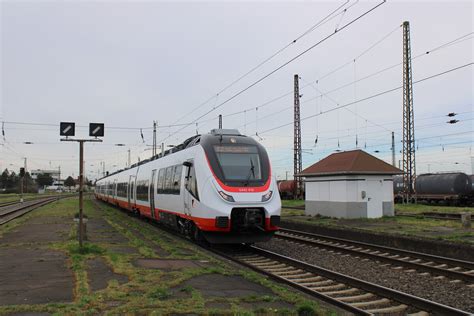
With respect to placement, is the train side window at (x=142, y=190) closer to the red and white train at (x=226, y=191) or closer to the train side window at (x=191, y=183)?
the red and white train at (x=226, y=191)

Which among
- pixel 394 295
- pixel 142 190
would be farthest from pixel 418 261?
pixel 142 190

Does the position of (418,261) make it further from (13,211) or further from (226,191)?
(13,211)

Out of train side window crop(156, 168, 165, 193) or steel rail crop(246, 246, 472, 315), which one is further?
train side window crop(156, 168, 165, 193)

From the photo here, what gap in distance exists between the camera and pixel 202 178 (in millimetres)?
12453

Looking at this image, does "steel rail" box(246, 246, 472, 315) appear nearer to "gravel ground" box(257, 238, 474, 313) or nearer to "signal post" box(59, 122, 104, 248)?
"gravel ground" box(257, 238, 474, 313)

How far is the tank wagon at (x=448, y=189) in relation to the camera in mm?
37344

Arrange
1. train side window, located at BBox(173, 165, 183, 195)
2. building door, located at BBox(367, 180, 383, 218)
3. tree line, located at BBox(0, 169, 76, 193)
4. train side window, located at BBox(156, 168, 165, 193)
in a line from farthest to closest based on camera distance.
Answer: tree line, located at BBox(0, 169, 76, 193)
building door, located at BBox(367, 180, 383, 218)
train side window, located at BBox(156, 168, 165, 193)
train side window, located at BBox(173, 165, 183, 195)

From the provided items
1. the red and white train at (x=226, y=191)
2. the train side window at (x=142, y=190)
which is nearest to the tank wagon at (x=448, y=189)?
the train side window at (x=142, y=190)

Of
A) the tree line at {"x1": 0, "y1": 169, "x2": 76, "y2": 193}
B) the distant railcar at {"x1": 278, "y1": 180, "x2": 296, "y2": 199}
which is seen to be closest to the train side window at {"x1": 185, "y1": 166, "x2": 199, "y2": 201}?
the distant railcar at {"x1": 278, "y1": 180, "x2": 296, "y2": 199}

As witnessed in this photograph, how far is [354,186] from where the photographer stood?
838 inches

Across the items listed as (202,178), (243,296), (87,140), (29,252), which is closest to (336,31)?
(202,178)

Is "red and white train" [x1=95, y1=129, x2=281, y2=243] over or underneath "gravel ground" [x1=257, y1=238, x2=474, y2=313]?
over

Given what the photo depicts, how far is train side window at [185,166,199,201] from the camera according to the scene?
12.7m

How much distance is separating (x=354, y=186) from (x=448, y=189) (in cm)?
2063
